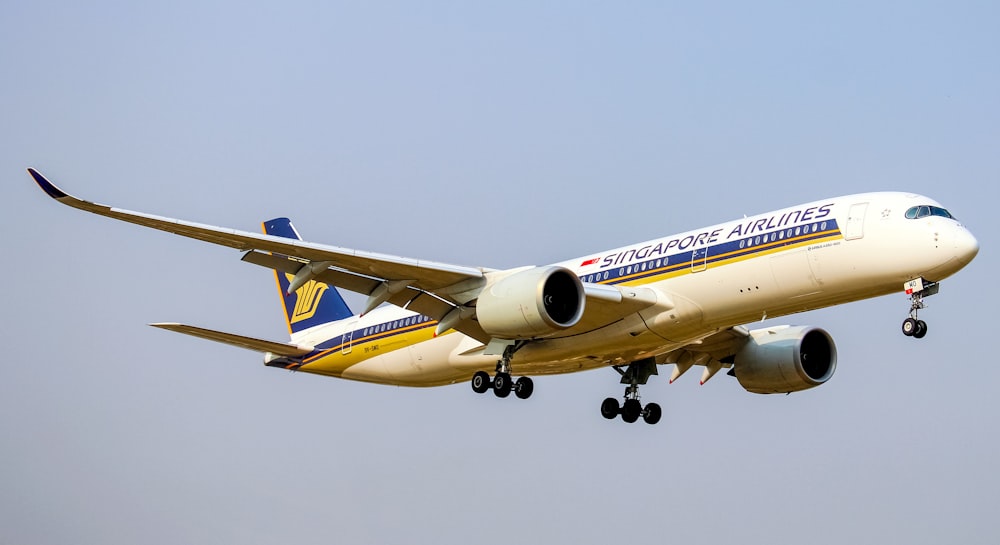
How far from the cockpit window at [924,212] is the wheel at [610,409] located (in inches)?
462

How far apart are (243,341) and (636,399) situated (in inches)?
450

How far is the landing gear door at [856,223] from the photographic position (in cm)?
3050

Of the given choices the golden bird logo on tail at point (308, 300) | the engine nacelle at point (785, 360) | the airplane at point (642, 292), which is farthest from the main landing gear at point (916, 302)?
the golden bird logo on tail at point (308, 300)

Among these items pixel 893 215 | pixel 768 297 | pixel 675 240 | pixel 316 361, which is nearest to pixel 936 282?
pixel 893 215

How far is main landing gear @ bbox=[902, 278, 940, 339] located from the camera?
3008 cm

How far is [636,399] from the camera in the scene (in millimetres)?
38781

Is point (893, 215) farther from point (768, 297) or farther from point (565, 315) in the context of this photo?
point (565, 315)

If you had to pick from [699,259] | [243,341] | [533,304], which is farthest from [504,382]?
[243,341]

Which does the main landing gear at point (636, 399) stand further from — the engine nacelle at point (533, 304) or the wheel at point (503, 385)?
the engine nacelle at point (533, 304)

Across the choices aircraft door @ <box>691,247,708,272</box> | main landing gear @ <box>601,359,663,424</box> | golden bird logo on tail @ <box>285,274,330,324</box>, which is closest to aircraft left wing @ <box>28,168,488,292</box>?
aircraft door @ <box>691,247,708,272</box>

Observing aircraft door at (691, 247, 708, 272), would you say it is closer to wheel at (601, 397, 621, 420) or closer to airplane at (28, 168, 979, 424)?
airplane at (28, 168, 979, 424)

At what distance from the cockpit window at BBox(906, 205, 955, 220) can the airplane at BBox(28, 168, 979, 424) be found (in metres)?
0.03

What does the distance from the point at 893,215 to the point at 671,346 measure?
6.96m

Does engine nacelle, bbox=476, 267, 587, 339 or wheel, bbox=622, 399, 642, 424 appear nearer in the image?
engine nacelle, bbox=476, 267, 587, 339
